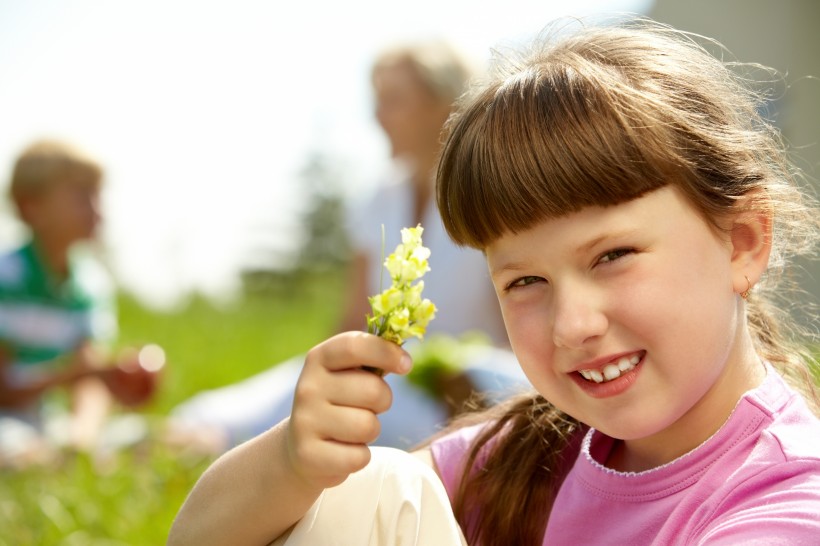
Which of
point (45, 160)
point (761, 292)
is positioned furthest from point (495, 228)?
point (45, 160)

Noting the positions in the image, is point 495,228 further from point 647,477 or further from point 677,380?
point 647,477

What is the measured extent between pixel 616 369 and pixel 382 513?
486 mm

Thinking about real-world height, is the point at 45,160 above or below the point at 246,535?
above

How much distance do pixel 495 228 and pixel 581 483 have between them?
0.56 m

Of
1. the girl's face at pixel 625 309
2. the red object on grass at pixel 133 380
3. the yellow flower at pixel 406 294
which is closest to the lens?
the yellow flower at pixel 406 294

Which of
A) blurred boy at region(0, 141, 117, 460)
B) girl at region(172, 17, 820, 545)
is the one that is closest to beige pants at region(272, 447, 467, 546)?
girl at region(172, 17, 820, 545)

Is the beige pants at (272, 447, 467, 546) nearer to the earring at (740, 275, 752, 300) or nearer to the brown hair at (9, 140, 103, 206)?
the earring at (740, 275, 752, 300)

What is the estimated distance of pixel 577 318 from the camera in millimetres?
1658

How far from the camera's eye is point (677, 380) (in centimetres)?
172

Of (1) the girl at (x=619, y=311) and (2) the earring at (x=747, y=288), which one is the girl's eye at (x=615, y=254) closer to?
(1) the girl at (x=619, y=311)

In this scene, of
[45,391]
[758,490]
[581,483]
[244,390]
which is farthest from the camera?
[45,391]

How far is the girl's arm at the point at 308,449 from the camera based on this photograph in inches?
64.2

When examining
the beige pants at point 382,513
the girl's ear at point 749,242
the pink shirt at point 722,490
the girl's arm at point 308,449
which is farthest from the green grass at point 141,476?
the girl's ear at point 749,242

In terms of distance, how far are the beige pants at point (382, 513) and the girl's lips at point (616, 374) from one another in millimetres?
343
